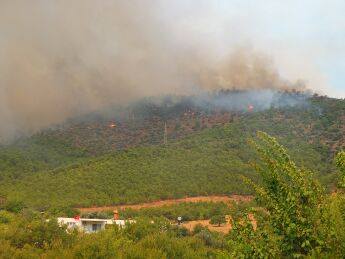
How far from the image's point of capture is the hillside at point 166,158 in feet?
256

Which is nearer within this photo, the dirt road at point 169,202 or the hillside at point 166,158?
the dirt road at point 169,202

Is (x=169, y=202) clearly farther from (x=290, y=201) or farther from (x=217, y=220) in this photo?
(x=290, y=201)

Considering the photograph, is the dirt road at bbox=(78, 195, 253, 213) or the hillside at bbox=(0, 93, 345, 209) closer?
the dirt road at bbox=(78, 195, 253, 213)

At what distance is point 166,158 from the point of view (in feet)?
291

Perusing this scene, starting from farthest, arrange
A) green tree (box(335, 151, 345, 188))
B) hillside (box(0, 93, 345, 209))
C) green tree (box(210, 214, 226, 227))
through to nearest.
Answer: hillside (box(0, 93, 345, 209)) < green tree (box(210, 214, 226, 227)) < green tree (box(335, 151, 345, 188))

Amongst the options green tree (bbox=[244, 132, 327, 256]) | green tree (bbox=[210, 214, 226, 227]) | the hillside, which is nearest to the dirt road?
the hillside

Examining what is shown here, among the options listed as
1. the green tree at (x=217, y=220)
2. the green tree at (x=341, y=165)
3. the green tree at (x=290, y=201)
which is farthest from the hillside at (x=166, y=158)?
the green tree at (x=341, y=165)

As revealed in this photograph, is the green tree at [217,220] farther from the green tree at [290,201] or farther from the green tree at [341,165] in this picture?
the green tree at [341,165]

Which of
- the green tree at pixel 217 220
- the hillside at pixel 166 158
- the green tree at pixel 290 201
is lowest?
the green tree at pixel 217 220

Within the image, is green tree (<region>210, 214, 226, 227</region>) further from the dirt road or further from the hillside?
the dirt road

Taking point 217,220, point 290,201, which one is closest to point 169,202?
point 217,220

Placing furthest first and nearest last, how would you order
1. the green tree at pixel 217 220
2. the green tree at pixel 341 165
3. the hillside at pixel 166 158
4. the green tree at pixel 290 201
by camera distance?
the hillside at pixel 166 158 → the green tree at pixel 217 220 → the green tree at pixel 341 165 → the green tree at pixel 290 201

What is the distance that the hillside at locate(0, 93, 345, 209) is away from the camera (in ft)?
256

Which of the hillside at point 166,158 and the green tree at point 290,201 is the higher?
the green tree at point 290,201
